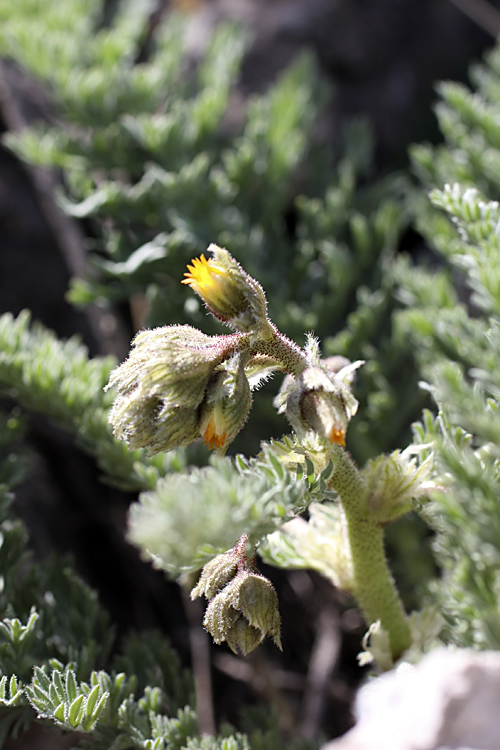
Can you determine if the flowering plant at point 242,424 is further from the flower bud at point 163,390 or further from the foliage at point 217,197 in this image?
the foliage at point 217,197

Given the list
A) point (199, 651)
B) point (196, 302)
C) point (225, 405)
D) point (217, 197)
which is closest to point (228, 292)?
point (225, 405)

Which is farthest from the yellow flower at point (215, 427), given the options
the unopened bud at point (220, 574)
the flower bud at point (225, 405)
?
the unopened bud at point (220, 574)

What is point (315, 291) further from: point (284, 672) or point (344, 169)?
point (284, 672)

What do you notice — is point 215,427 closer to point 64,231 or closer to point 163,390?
point 163,390

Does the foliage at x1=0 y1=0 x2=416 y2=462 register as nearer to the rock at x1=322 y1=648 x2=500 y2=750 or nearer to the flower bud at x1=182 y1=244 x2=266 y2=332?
the flower bud at x1=182 y1=244 x2=266 y2=332

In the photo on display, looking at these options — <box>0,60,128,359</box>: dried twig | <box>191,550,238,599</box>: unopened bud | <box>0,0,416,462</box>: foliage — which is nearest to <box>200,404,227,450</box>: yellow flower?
<box>191,550,238,599</box>: unopened bud

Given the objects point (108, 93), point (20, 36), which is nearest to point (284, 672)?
point (108, 93)
